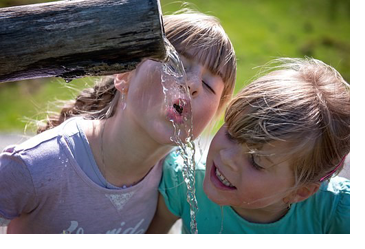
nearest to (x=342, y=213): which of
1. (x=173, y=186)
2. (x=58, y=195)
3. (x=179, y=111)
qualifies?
(x=173, y=186)

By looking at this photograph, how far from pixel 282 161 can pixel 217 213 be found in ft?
2.10

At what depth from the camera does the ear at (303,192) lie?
2451 mm

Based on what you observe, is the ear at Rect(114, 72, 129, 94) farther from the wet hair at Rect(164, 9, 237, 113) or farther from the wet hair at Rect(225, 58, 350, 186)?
the wet hair at Rect(225, 58, 350, 186)

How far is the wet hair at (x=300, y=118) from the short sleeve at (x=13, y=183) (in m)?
0.95

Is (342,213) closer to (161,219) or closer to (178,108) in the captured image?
(161,219)

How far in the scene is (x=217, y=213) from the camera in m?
2.81

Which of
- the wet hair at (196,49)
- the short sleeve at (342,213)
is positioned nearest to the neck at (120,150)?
the wet hair at (196,49)

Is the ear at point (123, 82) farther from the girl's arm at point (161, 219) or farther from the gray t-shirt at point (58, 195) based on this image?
the girl's arm at point (161, 219)

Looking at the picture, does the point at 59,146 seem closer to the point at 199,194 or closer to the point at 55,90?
the point at 199,194

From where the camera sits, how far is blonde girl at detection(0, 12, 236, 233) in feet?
7.61

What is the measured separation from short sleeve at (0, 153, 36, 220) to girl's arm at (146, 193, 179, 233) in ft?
2.44

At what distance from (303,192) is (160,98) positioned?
825 millimetres
